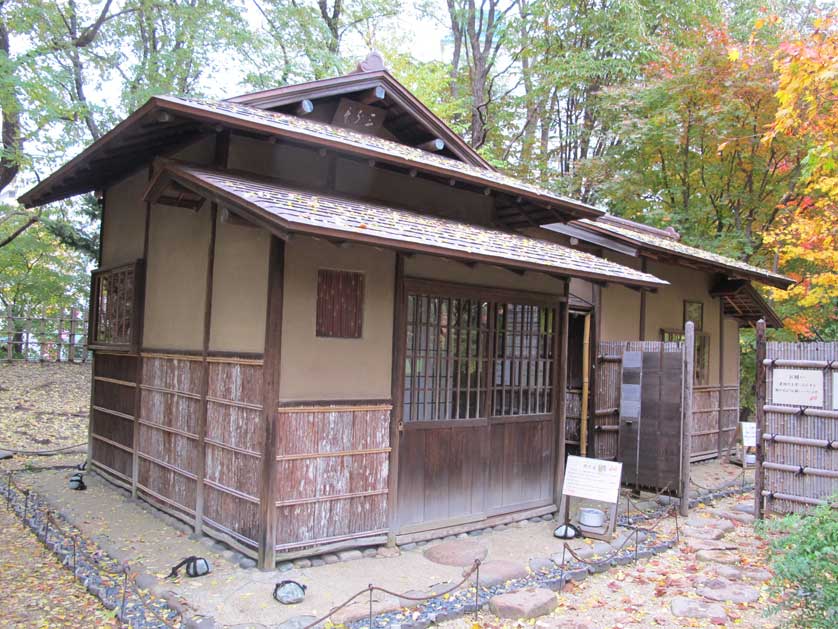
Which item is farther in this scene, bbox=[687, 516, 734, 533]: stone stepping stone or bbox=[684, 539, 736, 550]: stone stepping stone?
bbox=[687, 516, 734, 533]: stone stepping stone

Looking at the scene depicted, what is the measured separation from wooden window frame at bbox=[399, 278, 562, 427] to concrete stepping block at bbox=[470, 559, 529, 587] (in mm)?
1655

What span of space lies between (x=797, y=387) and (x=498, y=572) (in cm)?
455

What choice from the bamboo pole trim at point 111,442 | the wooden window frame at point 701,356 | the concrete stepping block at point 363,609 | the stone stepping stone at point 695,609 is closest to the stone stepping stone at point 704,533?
the stone stepping stone at point 695,609

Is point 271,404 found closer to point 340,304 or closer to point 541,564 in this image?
point 340,304

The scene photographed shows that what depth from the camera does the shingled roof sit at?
519cm

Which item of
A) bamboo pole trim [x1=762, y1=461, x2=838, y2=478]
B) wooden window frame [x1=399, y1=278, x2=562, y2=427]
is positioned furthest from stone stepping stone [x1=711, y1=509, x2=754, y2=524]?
wooden window frame [x1=399, y1=278, x2=562, y2=427]

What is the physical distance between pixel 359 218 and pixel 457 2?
19.7 m

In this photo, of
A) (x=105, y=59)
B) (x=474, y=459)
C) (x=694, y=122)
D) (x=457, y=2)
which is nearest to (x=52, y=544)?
(x=474, y=459)

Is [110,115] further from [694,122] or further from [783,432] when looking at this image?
[783,432]

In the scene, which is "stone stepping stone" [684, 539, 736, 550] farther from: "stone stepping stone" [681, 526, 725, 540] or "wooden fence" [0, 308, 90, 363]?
"wooden fence" [0, 308, 90, 363]

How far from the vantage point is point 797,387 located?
7.70 metres

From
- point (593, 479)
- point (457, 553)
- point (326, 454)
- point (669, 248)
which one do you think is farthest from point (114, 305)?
point (669, 248)

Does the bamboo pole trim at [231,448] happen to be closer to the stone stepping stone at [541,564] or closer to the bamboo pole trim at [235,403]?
the bamboo pole trim at [235,403]

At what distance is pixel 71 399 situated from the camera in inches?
649
